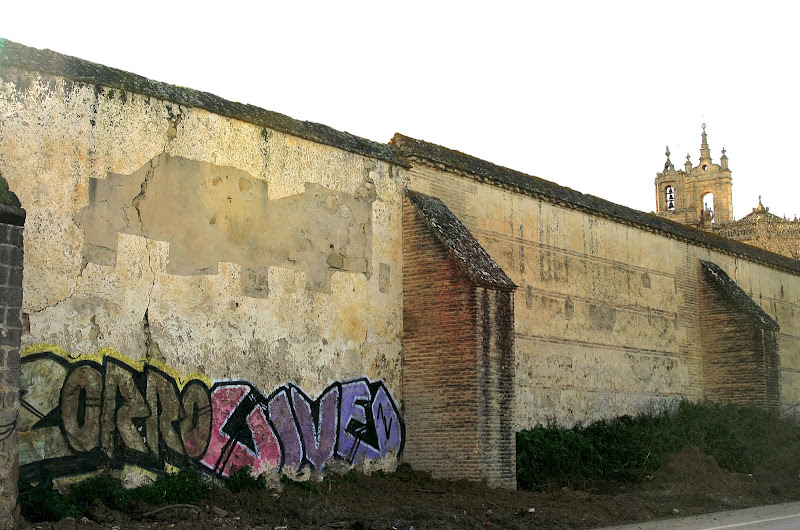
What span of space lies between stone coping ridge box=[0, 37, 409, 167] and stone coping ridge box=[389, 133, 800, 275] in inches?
23.8

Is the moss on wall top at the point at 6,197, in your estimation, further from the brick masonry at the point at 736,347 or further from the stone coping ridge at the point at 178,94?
the brick masonry at the point at 736,347

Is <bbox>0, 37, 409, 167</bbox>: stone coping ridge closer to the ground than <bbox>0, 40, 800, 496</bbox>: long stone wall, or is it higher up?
higher up

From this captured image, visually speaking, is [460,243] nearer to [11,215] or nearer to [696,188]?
[11,215]

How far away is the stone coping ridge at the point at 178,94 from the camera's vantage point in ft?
33.9

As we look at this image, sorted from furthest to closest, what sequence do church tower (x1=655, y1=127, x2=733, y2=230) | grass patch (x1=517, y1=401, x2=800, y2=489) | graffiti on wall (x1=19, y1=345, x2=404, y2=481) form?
1. church tower (x1=655, y1=127, x2=733, y2=230)
2. grass patch (x1=517, y1=401, x2=800, y2=489)
3. graffiti on wall (x1=19, y1=345, x2=404, y2=481)

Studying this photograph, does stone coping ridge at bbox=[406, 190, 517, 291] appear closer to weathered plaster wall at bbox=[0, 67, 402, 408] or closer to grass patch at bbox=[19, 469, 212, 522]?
weathered plaster wall at bbox=[0, 67, 402, 408]

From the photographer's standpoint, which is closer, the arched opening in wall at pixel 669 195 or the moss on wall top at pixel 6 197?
the moss on wall top at pixel 6 197

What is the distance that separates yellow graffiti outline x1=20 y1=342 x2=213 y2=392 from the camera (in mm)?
9859

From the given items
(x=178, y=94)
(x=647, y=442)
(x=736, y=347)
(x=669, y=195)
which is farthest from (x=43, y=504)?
(x=669, y=195)

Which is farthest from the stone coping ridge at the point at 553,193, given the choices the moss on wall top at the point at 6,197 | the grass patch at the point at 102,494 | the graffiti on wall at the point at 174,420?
the moss on wall top at the point at 6,197

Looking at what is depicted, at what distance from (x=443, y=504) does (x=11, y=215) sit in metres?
6.80

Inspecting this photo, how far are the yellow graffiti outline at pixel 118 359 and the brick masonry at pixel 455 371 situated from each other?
3946 millimetres

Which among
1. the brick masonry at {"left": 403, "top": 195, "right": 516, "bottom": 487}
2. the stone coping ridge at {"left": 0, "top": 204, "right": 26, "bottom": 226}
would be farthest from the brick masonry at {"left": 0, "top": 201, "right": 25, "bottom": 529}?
the brick masonry at {"left": 403, "top": 195, "right": 516, "bottom": 487}

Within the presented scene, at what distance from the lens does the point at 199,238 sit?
11.7 m
